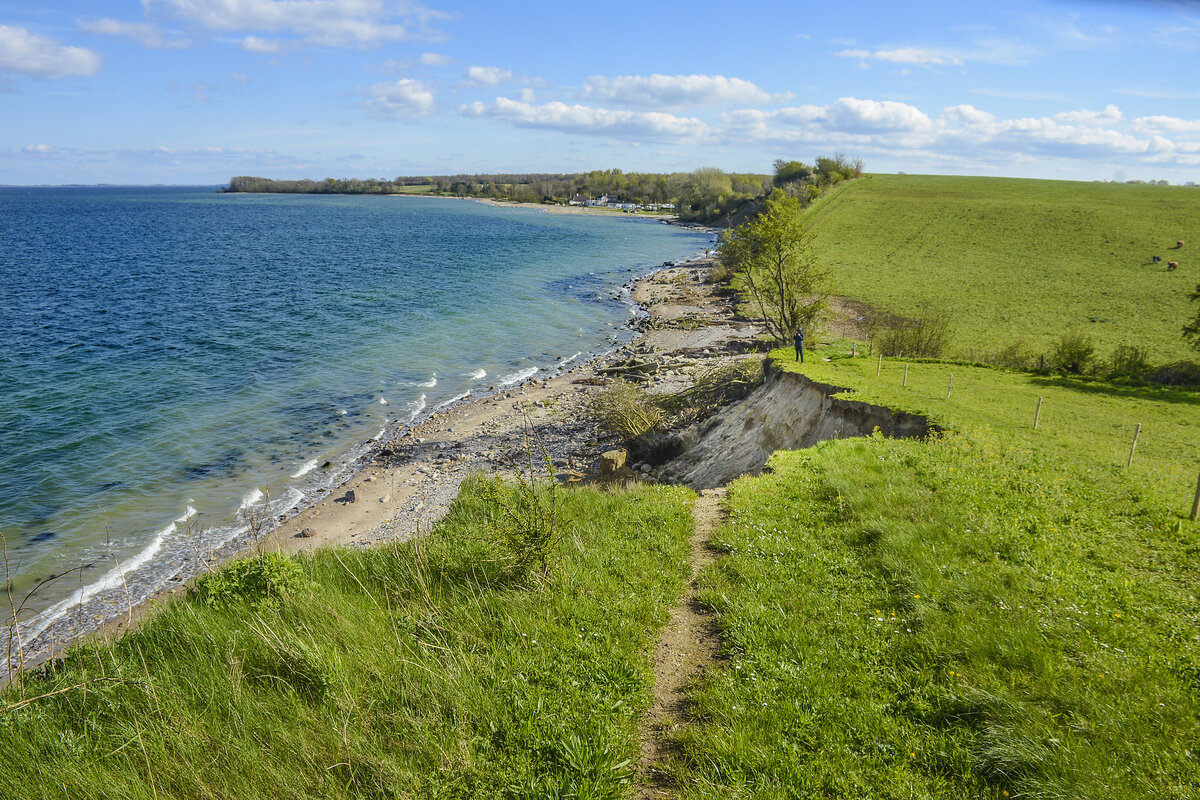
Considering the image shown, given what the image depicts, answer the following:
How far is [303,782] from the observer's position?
5277 mm

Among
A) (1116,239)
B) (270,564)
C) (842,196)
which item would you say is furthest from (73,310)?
(842,196)

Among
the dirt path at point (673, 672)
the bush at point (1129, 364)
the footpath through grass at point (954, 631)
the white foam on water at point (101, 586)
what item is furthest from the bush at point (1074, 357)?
the white foam on water at point (101, 586)

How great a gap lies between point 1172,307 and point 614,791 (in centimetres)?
5380

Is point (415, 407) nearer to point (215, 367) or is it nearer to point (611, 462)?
point (215, 367)

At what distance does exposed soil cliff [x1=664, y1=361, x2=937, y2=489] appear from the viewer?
16.7 meters

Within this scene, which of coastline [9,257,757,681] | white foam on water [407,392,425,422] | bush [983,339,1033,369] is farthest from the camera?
white foam on water [407,392,425,422]

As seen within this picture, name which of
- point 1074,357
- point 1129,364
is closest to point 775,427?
point 1074,357

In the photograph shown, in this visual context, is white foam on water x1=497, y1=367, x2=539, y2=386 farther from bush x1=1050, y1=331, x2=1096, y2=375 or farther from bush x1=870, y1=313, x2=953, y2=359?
bush x1=1050, y1=331, x2=1096, y2=375

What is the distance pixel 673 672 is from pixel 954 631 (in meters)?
3.56

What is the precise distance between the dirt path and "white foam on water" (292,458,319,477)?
1767 centimetres

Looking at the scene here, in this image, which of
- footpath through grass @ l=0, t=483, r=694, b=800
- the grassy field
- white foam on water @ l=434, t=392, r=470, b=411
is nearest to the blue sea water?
white foam on water @ l=434, t=392, r=470, b=411

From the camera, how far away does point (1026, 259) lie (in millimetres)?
56281

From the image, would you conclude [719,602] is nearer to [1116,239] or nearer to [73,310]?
[73,310]

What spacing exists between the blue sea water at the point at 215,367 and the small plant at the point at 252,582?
200 centimetres
